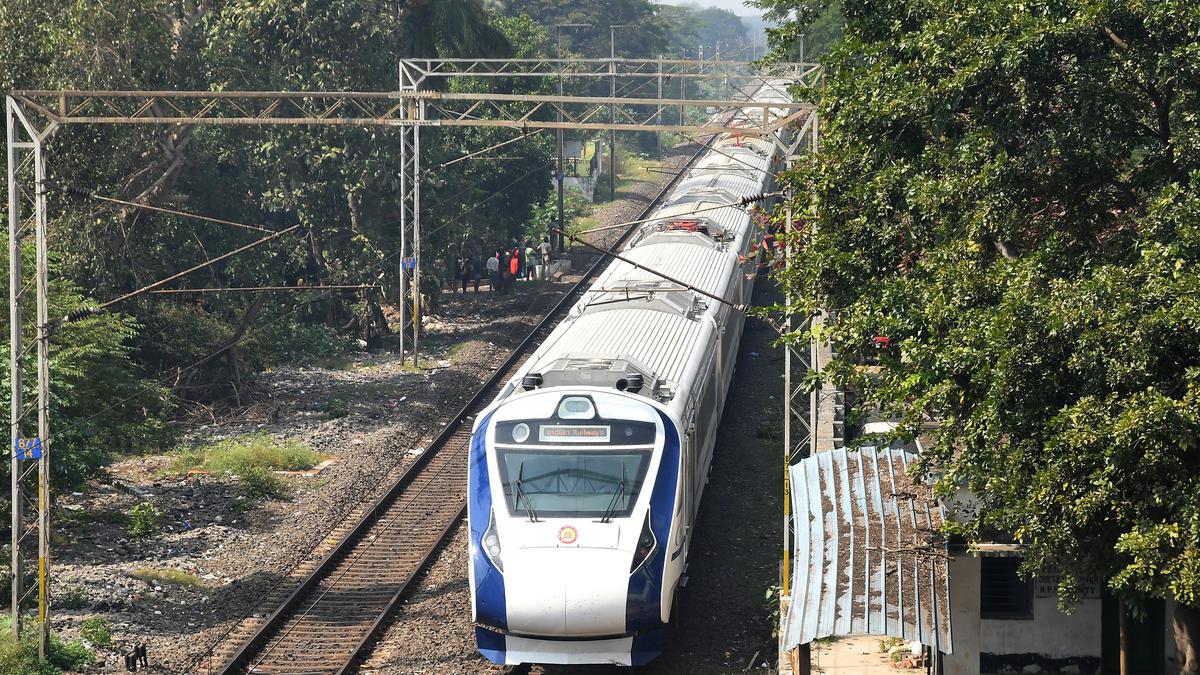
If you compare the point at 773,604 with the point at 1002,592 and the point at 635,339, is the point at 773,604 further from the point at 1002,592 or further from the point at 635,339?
the point at 635,339

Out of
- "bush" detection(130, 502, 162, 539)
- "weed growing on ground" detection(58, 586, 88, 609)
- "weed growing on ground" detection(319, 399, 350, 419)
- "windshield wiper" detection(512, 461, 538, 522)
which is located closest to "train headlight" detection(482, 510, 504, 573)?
"windshield wiper" detection(512, 461, 538, 522)

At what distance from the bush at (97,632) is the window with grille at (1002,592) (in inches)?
364

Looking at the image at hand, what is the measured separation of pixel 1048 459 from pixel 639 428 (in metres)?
5.21

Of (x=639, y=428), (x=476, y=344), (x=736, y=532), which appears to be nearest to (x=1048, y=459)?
(x=639, y=428)

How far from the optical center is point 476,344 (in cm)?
3272

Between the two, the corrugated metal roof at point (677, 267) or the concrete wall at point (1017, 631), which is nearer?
the concrete wall at point (1017, 631)

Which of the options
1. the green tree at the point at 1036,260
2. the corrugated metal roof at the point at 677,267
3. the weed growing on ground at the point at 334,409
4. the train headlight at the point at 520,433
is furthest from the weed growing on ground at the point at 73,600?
the weed growing on ground at the point at 334,409

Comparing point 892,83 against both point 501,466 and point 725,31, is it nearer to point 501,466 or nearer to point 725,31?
point 501,466

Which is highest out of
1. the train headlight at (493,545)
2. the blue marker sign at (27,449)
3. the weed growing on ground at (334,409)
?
the blue marker sign at (27,449)

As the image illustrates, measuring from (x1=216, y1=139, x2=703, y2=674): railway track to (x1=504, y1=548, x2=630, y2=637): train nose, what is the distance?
2350 mm

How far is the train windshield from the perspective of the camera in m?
14.1

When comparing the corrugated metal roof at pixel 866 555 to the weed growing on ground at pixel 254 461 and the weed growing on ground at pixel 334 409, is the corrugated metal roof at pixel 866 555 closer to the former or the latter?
the weed growing on ground at pixel 254 461

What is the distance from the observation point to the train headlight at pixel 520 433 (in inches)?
580

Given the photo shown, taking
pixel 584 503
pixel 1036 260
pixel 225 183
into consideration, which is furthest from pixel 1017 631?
pixel 225 183
